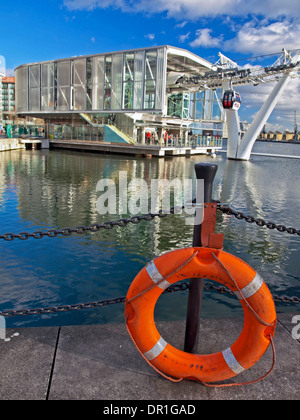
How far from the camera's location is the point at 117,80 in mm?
42469

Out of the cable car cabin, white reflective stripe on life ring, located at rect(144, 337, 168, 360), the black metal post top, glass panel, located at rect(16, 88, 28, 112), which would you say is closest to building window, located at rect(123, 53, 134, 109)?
the cable car cabin

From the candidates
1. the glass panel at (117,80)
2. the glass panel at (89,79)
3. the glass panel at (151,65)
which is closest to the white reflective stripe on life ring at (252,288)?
the glass panel at (151,65)

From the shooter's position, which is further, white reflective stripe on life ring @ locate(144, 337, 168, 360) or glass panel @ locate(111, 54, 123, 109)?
glass panel @ locate(111, 54, 123, 109)

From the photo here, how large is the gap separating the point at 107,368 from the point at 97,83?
1813 inches

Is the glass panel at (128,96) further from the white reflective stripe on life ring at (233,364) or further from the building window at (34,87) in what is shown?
the white reflective stripe on life ring at (233,364)

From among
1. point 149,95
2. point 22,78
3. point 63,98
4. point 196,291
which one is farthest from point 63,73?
point 196,291

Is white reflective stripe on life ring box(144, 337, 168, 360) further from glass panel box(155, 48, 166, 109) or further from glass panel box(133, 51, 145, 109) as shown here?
glass panel box(133, 51, 145, 109)

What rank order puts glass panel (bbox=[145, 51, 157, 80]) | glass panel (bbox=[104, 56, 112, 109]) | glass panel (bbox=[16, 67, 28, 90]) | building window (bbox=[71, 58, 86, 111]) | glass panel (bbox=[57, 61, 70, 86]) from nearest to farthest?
glass panel (bbox=[145, 51, 157, 80])
glass panel (bbox=[104, 56, 112, 109])
building window (bbox=[71, 58, 86, 111])
glass panel (bbox=[57, 61, 70, 86])
glass panel (bbox=[16, 67, 28, 90])

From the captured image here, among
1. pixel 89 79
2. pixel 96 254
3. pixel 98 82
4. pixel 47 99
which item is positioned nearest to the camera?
pixel 96 254

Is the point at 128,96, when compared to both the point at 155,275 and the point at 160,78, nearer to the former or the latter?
the point at 160,78

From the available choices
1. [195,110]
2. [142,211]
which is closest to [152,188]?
[142,211]

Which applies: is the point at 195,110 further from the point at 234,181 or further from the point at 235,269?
the point at 235,269

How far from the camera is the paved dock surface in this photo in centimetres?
244

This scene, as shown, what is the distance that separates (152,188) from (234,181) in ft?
22.3
